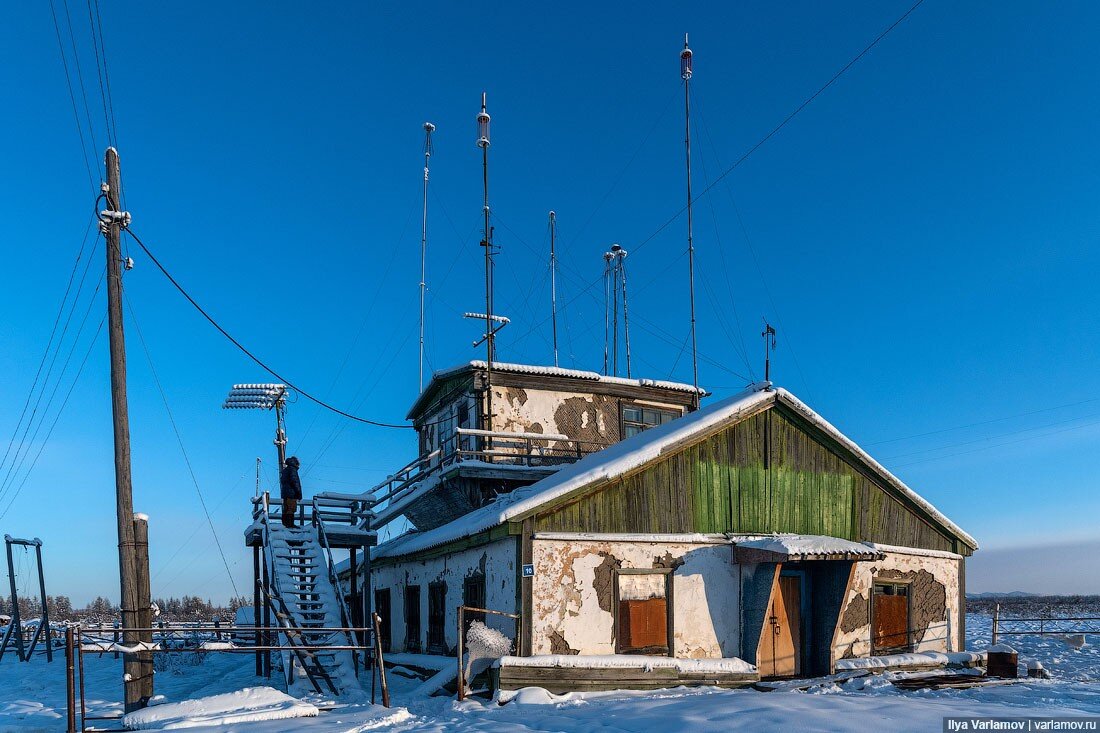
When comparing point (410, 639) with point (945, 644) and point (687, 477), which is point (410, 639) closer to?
point (687, 477)

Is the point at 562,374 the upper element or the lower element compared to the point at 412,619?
upper

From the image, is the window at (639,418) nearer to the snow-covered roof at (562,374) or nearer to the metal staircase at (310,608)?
the snow-covered roof at (562,374)

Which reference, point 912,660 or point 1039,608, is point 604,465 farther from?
point 1039,608

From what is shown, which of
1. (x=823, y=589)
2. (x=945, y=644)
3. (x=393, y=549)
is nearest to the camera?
(x=823, y=589)

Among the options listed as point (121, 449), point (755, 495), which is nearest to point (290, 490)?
point (121, 449)

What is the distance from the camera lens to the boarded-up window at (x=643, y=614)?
1542 centimetres

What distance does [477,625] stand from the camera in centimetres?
1531

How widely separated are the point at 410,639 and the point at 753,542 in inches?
360

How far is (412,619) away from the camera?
68.6 feet

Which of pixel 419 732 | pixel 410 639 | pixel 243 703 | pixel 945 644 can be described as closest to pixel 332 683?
pixel 410 639

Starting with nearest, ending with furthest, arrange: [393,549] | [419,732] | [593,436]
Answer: [419,732], [393,549], [593,436]

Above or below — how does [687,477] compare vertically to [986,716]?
above

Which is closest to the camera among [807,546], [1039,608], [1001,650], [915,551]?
[807,546]

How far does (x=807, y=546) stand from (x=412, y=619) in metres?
9.88
